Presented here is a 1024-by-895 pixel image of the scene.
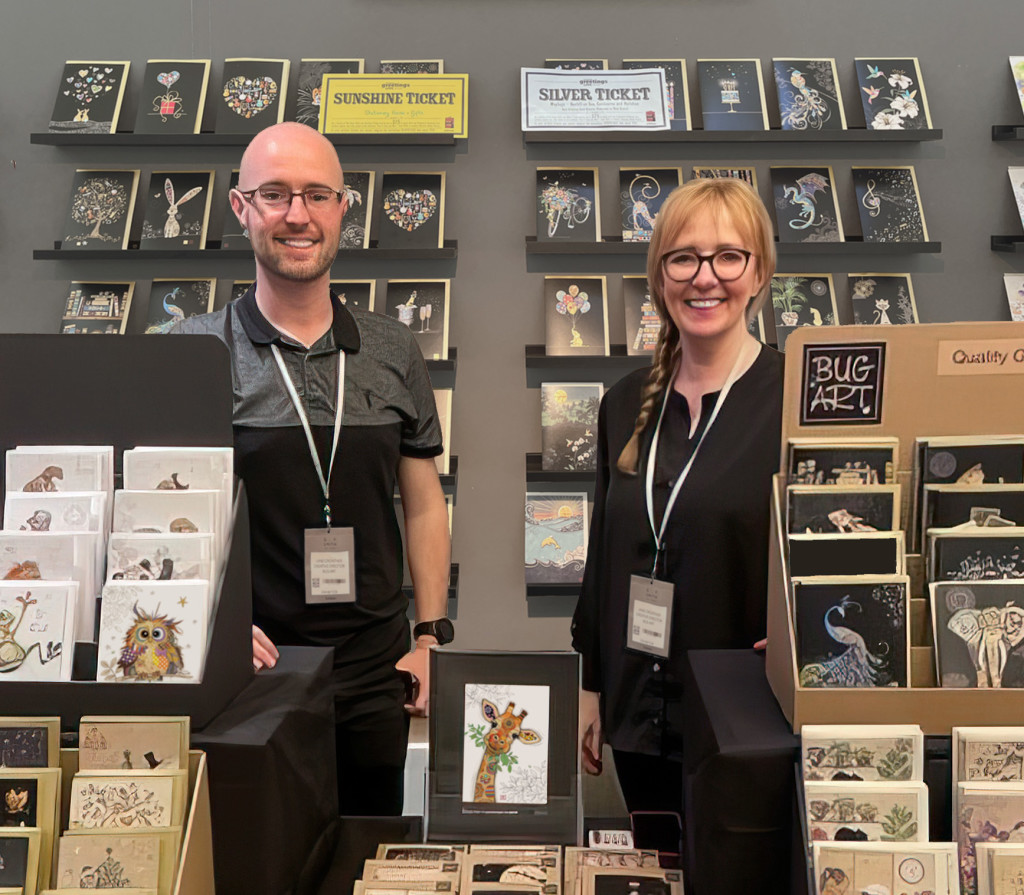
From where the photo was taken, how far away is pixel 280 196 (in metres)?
2.03

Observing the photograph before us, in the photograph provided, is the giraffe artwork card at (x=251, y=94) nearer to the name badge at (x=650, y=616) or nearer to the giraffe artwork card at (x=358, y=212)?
the giraffe artwork card at (x=358, y=212)

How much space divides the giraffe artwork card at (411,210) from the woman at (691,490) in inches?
81.4

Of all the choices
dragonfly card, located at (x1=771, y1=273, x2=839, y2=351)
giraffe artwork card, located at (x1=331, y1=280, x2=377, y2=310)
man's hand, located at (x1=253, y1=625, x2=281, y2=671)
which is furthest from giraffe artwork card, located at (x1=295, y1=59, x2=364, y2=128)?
man's hand, located at (x1=253, y1=625, x2=281, y2=671)

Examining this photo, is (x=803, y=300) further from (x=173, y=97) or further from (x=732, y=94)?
(x=173, y=97)

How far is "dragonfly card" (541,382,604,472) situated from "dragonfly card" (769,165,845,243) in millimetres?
912

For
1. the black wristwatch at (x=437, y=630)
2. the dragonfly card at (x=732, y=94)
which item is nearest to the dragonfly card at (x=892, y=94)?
the dragonfly card at (x=732, y=94)

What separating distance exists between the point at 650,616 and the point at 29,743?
101cm

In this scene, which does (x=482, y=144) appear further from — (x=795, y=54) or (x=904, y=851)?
(x=904, y=851)

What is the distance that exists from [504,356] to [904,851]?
300 centimetres

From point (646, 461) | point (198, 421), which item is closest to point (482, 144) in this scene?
point (646, 461)

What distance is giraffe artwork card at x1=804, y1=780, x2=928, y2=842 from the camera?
1.11 metres

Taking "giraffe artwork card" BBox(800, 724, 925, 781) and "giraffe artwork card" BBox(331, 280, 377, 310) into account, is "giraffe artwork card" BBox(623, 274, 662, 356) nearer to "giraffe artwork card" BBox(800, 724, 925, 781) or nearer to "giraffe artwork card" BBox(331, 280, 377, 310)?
"giraffe artwork card" BBox(331, 280, 377, 310)

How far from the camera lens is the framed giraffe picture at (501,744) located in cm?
137

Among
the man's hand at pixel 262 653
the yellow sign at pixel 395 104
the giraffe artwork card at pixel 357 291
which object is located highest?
the yellow sign at pixel 395 104
